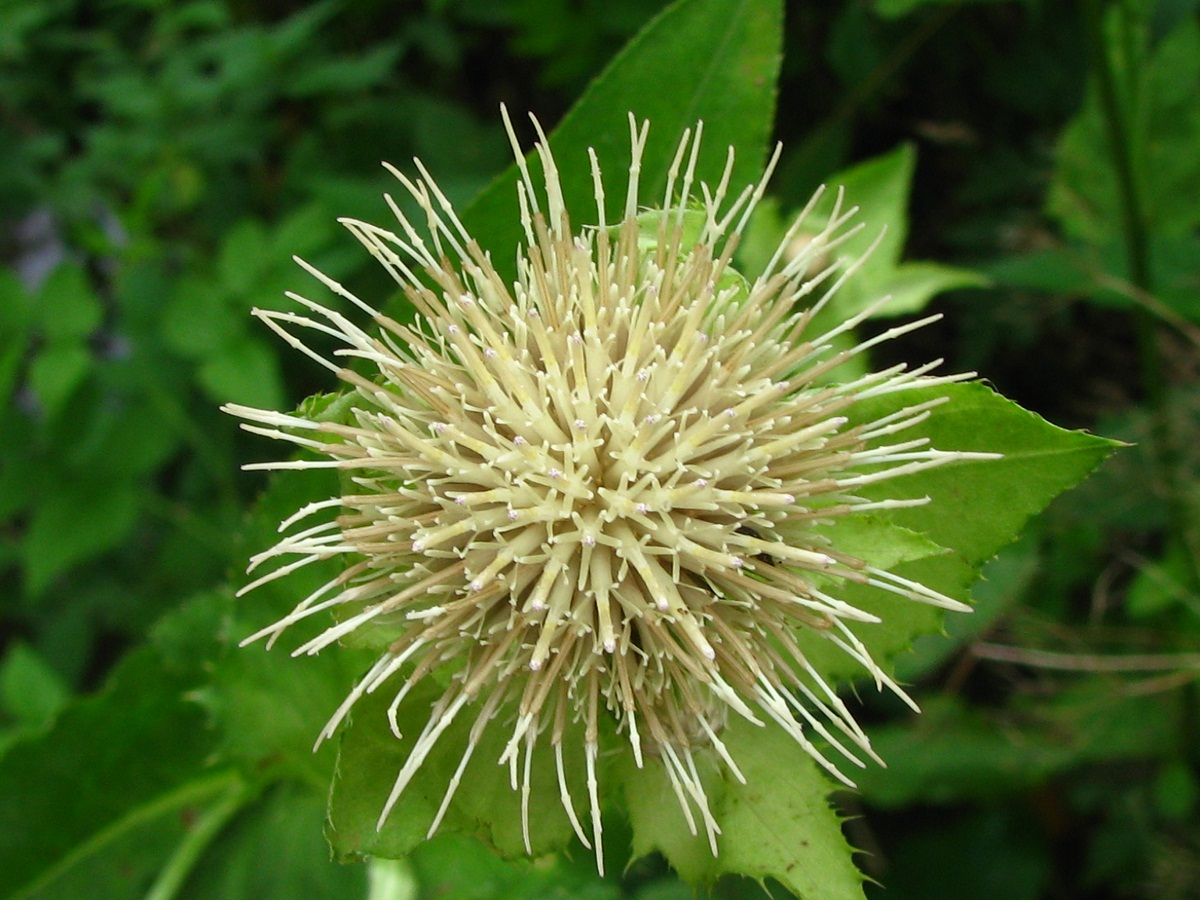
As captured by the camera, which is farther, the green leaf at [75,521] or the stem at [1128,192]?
the green leaf at [75,521]

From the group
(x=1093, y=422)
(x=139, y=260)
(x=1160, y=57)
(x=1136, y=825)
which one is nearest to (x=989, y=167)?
(x=1160, y=57)

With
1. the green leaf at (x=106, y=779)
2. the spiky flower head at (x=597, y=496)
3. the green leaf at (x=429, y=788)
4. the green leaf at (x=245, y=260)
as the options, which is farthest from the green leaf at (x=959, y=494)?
the green leaf at (x=245, y=260)

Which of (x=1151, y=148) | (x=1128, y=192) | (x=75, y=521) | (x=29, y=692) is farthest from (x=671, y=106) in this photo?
(x=29, y=692)

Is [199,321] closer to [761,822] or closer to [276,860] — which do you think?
[276,860]

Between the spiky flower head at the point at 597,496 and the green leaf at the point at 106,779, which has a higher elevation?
the spiky flower head at the point at 597,496

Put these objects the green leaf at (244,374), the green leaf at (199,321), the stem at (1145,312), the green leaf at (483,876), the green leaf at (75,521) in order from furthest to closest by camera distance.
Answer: the green leaf at (75,521)
the green leaf at (199,321)
the green leaf at (244,374)
the stem at (1145,312)
the green leaf at (483,876)

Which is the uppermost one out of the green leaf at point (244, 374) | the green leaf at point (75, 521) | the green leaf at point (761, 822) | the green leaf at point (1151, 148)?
the green leaf at point (1151, 148)

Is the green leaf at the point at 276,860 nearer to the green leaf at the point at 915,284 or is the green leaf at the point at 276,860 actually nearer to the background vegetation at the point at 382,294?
the background vegetation at the point at 382,294
